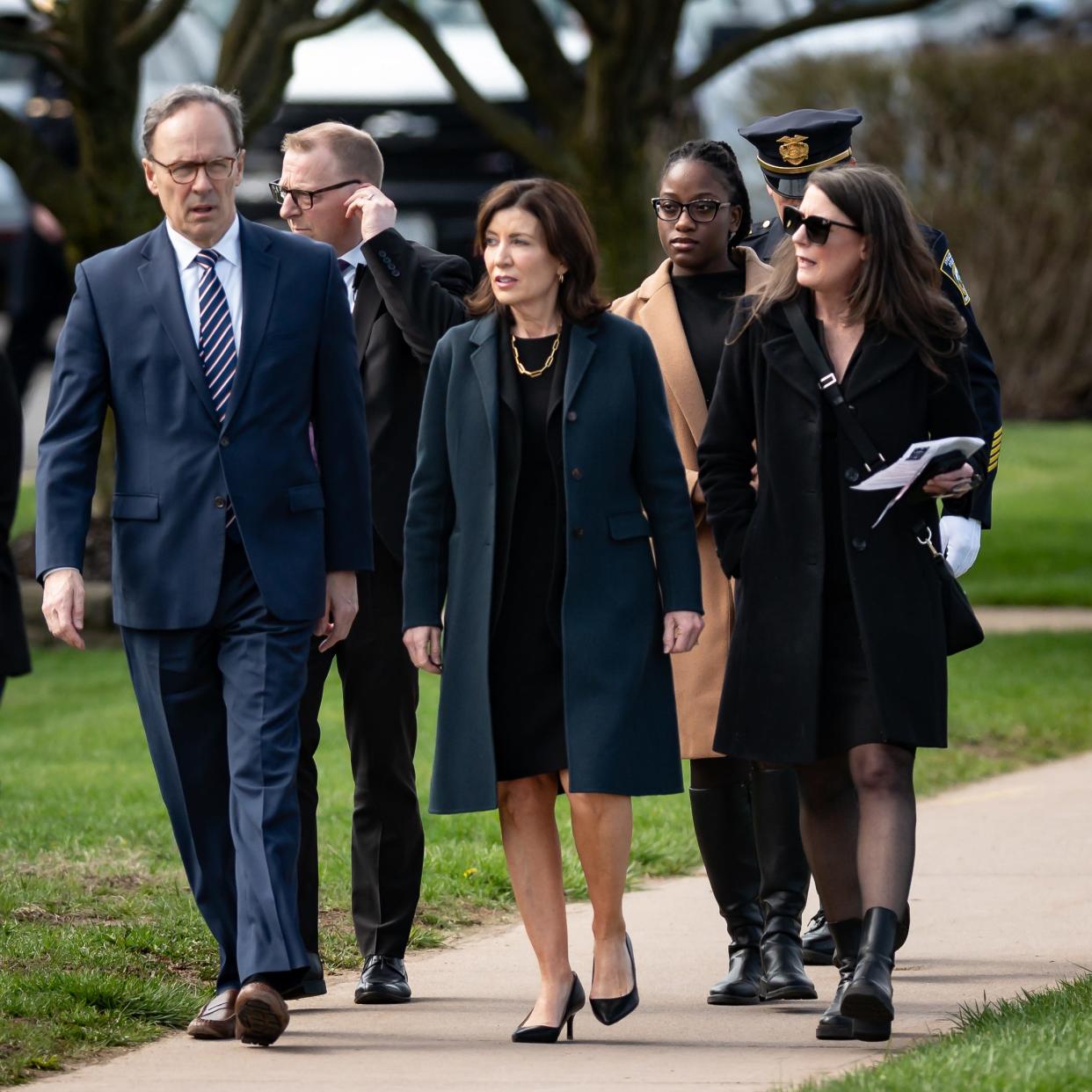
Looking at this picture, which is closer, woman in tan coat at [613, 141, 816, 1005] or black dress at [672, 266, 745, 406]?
woman in tan coat at [613, 141, 816, 1005]

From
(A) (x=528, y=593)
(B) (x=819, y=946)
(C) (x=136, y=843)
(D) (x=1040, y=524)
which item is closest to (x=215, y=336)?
(A) (x=528, y=593)

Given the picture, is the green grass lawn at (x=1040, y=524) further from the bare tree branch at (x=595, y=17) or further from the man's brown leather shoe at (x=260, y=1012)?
Answer: the man's brown leather shoe at (x=260, y=1012)

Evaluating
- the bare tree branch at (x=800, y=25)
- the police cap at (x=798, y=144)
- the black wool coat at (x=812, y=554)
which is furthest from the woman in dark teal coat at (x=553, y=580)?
the bare tree branch at (x=800, y=25)

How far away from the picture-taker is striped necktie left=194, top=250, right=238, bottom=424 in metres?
5.13

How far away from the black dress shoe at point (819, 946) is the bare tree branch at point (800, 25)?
8.94 m

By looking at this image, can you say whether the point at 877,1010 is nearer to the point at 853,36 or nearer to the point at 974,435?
the point at 974,435

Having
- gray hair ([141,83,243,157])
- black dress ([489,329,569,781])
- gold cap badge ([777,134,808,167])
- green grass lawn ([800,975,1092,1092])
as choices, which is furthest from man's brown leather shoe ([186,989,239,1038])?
gold cap badge ([777,134,808,167])

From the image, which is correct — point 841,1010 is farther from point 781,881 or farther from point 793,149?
point 793,149

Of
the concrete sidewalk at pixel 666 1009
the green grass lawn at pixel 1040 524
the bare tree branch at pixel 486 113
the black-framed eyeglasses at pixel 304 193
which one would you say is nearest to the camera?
the concrete sidewalk at pixel 666 1009

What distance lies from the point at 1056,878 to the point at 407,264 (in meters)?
2.79

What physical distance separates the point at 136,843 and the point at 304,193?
2618 mm

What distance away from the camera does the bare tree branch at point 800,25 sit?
14.1m

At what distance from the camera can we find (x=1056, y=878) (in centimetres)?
694

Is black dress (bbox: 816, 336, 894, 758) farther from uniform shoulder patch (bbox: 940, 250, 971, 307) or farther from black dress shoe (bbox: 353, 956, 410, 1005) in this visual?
black dress shoe (bbox: 353, 956, 410, 1005)
